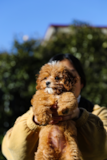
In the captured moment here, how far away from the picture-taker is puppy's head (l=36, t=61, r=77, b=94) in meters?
1.32

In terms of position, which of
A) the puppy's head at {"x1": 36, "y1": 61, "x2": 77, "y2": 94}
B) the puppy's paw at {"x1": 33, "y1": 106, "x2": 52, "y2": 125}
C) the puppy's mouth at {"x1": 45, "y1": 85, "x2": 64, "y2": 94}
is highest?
the puppy's head at {"x1": 36, "y1": 61, "x2": 77, "y2": 94}

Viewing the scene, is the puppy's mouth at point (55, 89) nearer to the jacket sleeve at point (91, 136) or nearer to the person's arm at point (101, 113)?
the jacket sleeve at point (91, 136)

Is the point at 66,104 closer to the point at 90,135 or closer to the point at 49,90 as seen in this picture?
the point at 49,90

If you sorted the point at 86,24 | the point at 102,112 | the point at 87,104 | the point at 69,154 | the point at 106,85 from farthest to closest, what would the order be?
the point at 86,24
the point at 106,85
the point at 87,104
the point at 102,112
the point at 69,154

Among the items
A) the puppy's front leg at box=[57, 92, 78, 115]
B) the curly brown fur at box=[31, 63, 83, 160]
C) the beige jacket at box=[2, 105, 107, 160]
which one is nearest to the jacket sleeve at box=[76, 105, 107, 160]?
the beige jacket at box=[2, 105, 107, 160]

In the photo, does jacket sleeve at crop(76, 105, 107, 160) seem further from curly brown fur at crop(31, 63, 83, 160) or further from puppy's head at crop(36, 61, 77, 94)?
puppy's head at crop(36, 61, 77, 94)

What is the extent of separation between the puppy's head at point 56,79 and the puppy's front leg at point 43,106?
0.06 metres

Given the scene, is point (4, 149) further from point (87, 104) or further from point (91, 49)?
point (91, 49)

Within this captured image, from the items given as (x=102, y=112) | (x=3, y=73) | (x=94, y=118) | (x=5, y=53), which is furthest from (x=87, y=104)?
(x=5, y=53)

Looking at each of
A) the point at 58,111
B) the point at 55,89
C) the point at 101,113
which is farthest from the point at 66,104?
the point at 101,113

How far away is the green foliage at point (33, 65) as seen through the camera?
4.50 m

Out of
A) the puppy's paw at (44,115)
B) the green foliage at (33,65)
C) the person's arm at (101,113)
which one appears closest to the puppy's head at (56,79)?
the puppy's paw at (44,115)

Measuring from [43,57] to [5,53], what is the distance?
1111 mm

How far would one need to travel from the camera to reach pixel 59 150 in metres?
1.19
